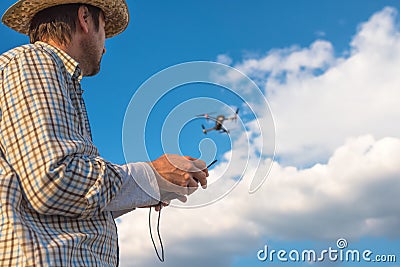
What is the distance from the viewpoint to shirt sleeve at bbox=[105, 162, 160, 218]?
3508 mm

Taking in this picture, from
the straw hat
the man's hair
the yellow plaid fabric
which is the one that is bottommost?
the yellow plaid fabric

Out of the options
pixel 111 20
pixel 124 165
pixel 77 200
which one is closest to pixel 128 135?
pixel 124 165

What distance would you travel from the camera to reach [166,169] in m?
3.64

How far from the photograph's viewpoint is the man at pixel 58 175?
321cm

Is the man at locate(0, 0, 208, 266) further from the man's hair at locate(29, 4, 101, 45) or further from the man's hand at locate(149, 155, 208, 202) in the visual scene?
the man's hair at locate(29, 4, 101, 45)

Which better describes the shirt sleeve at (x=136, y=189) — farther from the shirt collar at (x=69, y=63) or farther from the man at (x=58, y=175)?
the shirt collar at (x=69, y=63)

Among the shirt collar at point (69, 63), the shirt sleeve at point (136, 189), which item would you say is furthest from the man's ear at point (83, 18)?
the shirt sleeve at point (136, 189)

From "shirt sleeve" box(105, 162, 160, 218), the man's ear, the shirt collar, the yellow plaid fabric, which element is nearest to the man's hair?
the man's ear

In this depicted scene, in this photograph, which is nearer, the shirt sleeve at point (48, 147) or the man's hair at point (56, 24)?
the shirt sleeve at point (48, 147)

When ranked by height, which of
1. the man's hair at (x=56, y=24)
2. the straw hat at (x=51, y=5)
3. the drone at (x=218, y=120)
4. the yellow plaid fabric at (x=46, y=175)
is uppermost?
the straw hat at (x=51, y=5)

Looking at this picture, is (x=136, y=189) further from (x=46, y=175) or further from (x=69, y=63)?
(x=69, y=63)

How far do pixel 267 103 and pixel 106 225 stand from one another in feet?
4.06

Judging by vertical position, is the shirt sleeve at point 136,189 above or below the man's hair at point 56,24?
below

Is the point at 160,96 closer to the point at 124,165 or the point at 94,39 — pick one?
the point at 124,165
